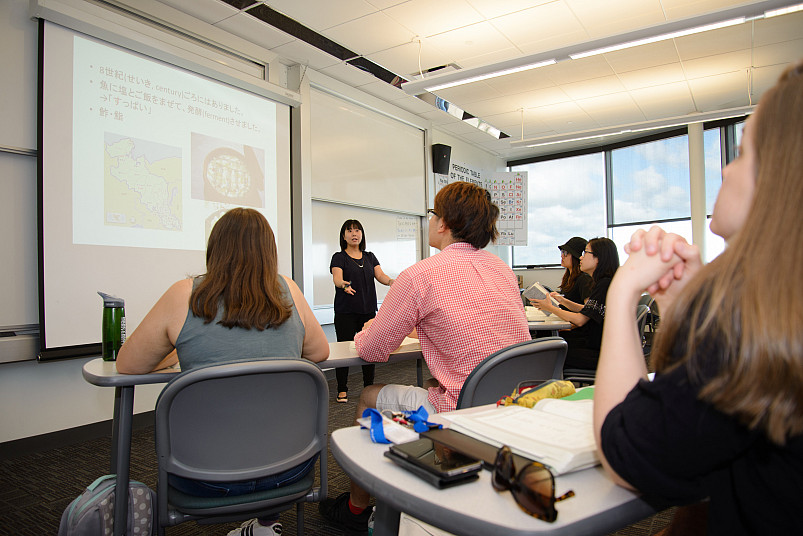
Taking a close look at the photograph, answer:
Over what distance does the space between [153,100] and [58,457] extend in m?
2.26

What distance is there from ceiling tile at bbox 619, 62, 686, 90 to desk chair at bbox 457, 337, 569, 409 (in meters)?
4.20

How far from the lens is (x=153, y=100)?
3.37 m

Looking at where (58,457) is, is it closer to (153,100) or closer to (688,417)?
(153,100)

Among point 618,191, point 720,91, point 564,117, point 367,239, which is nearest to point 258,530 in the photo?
point 367,239

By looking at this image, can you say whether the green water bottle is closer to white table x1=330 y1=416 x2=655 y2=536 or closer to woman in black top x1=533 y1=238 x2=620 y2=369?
white table x1=330 y1=416 x2=655 y2=536

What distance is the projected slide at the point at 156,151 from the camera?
3008mm

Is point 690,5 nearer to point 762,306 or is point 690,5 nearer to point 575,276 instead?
point 575,276

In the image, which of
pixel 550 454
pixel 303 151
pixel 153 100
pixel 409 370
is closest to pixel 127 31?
pixel 153 100

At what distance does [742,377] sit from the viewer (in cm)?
49

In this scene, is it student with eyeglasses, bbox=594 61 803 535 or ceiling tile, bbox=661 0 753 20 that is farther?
ceiling tile, bbox=661 0 753 20

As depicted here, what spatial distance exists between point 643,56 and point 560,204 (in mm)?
3479

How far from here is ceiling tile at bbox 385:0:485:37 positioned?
11.8 feet

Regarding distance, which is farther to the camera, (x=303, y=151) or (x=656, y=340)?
(x=303, y=151)

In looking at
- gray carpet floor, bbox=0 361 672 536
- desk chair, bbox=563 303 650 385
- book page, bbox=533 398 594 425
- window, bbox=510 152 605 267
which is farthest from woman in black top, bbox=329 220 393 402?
window, bbox=510 152 605 267
